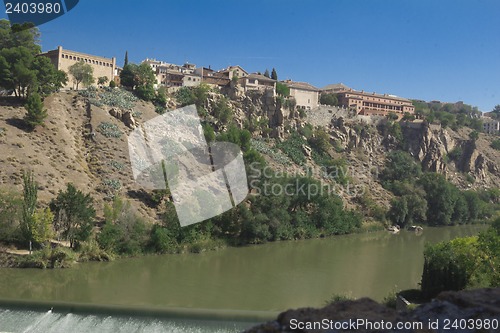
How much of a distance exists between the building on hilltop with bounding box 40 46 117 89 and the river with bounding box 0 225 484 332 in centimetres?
2438

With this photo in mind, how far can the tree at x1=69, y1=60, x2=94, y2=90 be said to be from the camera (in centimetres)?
3916

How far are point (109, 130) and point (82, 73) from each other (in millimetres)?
9315

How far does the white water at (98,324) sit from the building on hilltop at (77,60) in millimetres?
30448

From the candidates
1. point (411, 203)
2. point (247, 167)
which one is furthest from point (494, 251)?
point (411, 203)

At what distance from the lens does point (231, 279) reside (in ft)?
64.8

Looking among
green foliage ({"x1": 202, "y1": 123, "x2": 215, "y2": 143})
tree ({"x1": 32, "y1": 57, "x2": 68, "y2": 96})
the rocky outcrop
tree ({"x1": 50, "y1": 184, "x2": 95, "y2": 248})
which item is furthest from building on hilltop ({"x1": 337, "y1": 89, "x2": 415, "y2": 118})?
tree ({"x1": 50, "y1": 184, "x2": 95, "y2": 248})

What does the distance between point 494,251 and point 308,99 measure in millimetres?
41659

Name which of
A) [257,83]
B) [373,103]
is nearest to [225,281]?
[257,83]

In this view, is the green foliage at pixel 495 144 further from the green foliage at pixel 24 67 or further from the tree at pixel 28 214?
the tree at pixel 28 214

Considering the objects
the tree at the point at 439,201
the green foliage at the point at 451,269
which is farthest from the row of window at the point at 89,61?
the green foliage at the point at 451,269

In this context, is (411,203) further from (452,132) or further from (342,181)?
(452,132)

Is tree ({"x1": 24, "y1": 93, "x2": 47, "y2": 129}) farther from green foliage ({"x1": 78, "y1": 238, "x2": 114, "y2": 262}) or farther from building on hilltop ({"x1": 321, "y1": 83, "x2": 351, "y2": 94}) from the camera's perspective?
building on hilltop ({"x1": 321, "y1": 83, "x2": 351, "y2": 94})

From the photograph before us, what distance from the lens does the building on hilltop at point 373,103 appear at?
59906 millimetres

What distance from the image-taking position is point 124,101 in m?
38.1
